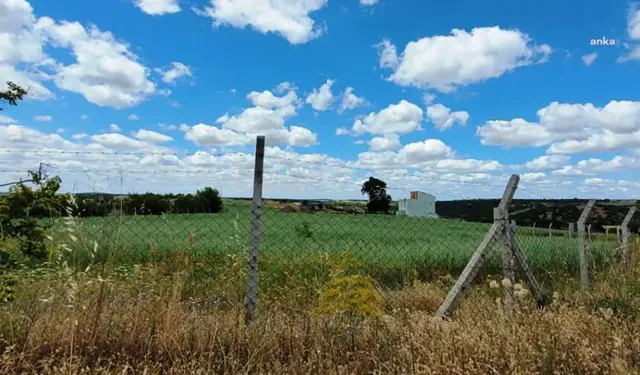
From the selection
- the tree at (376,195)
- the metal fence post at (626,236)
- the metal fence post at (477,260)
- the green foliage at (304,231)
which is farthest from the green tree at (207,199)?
the metal fence post at (626,236)

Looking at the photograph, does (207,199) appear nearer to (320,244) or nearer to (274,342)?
(320,244)

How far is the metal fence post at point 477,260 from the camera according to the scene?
5.00 metres

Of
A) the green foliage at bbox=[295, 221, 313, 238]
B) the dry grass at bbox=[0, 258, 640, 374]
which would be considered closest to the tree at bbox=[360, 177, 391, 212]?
the dry grass at bbox=[0, 258, 640, 374]

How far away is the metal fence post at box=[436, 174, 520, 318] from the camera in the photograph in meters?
5.00

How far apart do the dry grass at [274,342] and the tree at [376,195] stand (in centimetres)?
419

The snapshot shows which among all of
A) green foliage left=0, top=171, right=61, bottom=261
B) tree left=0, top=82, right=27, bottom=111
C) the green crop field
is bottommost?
the green crop field

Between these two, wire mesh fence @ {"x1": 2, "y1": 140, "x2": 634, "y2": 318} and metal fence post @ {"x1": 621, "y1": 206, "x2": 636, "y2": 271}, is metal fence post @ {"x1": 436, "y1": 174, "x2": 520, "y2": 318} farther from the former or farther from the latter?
metal fence post @ {"x1": 621, "y1": 206, "x2": 636, "y2": 271}

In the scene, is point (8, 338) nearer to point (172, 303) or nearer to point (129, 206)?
point (172, 303)

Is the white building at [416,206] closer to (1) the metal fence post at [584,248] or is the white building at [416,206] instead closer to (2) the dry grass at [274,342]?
(1) the metal fence post at [584,248]

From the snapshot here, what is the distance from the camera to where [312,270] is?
26.0ft

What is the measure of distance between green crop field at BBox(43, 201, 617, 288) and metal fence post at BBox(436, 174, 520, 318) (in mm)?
2575

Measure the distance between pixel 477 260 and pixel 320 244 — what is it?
7530mm

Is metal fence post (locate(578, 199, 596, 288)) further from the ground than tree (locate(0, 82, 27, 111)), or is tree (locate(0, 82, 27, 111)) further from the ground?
tree (locate(0, 82, 27, 111))

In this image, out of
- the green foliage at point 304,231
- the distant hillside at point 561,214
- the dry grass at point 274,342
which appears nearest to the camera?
the dry grass at point 274,342
